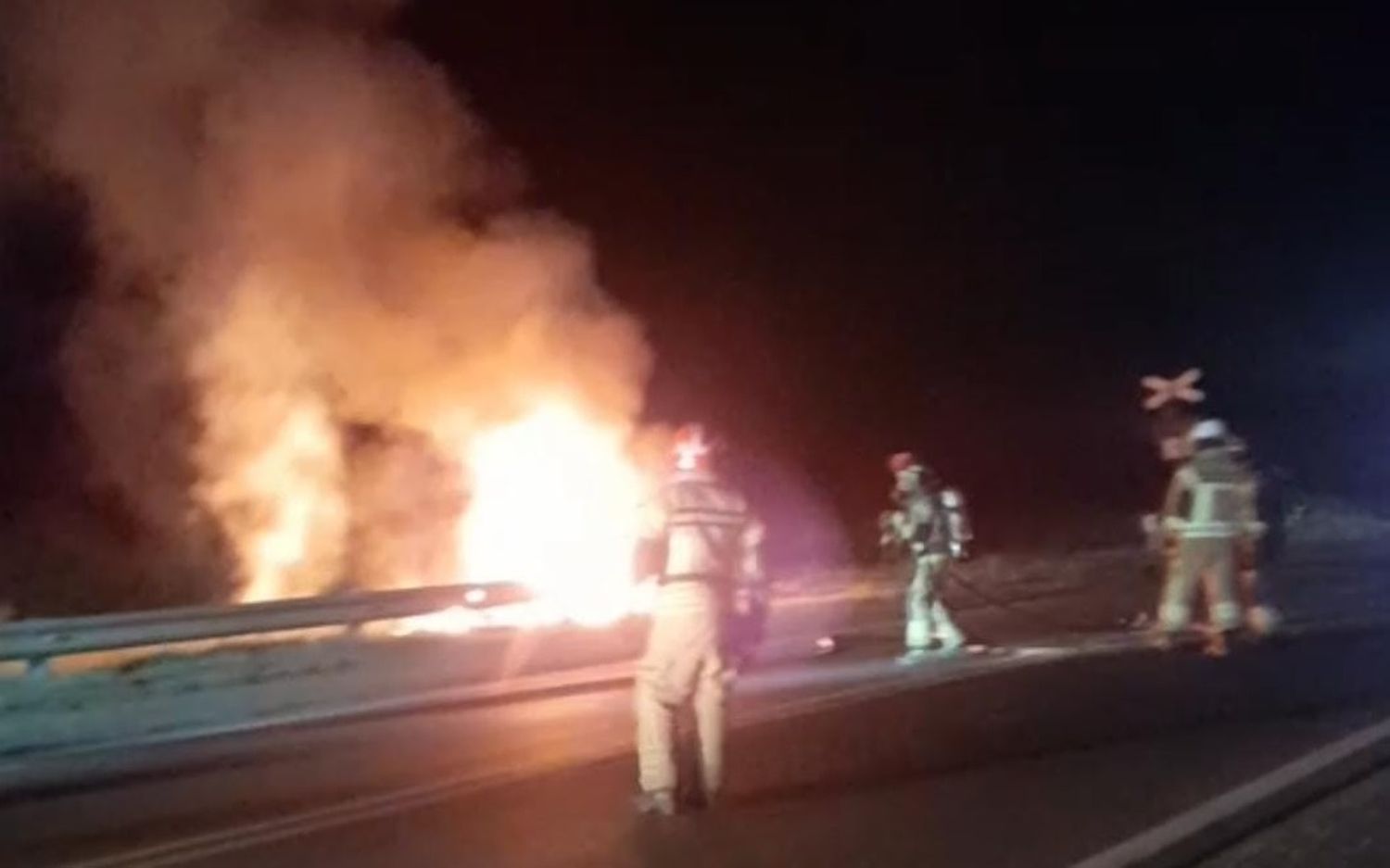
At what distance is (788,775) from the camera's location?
13.0 meters

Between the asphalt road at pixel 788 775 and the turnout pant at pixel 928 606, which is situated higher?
the turnout pant at pixel 928 606

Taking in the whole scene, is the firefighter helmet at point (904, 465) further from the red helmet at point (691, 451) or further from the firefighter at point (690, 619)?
the firefighter at point (690, 619)

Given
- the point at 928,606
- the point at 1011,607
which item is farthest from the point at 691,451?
the point at 1011,607

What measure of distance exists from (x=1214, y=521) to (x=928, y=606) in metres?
2.28

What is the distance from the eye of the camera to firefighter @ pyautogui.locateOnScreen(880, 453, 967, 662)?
805 inches

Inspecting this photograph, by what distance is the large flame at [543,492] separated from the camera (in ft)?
86.6

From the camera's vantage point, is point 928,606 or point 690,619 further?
point 928,606

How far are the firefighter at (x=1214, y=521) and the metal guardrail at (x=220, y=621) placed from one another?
211 inches

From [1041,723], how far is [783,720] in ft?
4.83

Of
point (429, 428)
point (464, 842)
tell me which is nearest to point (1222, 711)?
point (464, 842)

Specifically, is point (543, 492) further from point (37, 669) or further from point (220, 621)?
point (37, 669)

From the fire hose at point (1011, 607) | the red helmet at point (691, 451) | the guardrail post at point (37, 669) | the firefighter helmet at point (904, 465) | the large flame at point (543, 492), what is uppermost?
the large flame at point (543, 492)

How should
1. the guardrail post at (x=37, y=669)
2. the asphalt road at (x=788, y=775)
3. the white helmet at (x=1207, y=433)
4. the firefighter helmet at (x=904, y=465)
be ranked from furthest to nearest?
the firefighter helmet at (x=904, y=465) → the white helmet at (x=1207, y=433) → the guardrail post at (x=37, y=669) → the asphalt road at (x=788, y=775)

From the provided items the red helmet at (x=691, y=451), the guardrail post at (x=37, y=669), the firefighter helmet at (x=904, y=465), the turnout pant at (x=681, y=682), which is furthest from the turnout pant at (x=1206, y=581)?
the turnout pant at (x=681, y=682)
